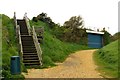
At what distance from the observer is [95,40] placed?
50.7 meters

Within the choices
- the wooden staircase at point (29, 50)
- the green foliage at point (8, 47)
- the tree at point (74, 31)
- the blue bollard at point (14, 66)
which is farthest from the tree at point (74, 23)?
the blue bollard at point (14, 66)

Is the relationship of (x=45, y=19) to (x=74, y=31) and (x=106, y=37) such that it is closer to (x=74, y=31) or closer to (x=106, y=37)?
(x=74, y=31)

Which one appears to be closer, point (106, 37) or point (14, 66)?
point (14, 66)

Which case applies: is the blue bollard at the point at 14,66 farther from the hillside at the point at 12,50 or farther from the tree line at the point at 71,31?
the tree line at the point at 71,31

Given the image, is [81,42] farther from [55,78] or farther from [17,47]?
[55,78]

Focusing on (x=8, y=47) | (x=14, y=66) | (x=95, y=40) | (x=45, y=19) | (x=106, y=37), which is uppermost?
(x=45, y=19)

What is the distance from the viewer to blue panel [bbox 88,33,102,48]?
164 ft

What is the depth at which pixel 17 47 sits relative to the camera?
2633cm

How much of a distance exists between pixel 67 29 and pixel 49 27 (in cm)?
408

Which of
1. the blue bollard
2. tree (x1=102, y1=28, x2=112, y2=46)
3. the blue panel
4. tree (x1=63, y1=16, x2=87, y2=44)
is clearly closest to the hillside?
the blue bollard

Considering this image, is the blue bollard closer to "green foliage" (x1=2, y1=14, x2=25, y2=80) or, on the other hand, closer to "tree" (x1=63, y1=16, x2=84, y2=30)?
"green foliage" (x1=2, y1=14, x2=25, y2=80)

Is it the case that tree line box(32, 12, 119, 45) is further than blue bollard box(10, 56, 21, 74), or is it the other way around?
tree line box(32, 12, 119, 45)

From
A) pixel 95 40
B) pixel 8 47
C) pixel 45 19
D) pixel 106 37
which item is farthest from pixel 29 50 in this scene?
pixel 106 37

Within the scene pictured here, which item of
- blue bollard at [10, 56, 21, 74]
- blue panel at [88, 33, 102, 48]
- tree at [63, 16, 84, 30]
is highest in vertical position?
tree at [63, 16, 84, 30]
